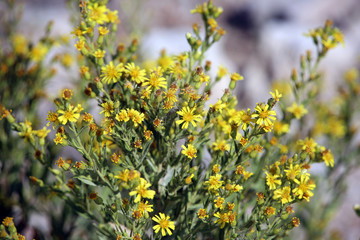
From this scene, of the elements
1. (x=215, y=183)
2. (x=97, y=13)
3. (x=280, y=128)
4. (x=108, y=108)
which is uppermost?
(x=97, y=13)

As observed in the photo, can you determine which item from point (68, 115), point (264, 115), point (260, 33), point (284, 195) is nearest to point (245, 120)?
point (264, 115)

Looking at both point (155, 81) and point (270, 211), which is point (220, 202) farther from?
point (155, 81)

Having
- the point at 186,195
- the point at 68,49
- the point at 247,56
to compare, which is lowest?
the point at 186,195

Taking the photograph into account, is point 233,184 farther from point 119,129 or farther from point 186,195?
point 119,129

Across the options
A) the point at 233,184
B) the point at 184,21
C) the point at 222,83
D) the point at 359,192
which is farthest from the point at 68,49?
the point at 359,192

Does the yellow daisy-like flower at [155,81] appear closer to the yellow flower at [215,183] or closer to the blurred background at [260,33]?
the yellow flower at [215,183]

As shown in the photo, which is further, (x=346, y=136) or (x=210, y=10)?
(x=346, y=136)

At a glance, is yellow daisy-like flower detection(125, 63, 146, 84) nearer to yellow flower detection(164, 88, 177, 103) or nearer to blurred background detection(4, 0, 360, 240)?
yellow flower detection(164, 88, 177, 103)
